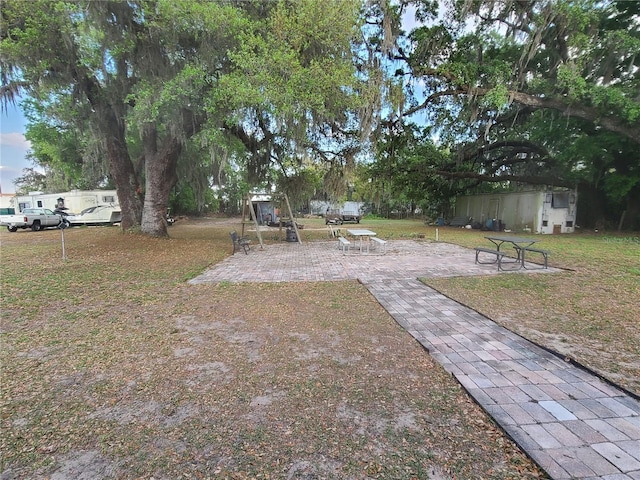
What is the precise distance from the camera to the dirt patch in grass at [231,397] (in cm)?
174

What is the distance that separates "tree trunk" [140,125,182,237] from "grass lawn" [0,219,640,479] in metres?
5.99

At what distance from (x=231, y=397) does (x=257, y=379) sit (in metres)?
0.29

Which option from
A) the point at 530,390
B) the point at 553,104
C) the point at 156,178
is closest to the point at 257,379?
the point at 530,390

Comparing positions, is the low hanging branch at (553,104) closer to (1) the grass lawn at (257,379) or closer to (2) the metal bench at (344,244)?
(2) the metal bench at (344,244)

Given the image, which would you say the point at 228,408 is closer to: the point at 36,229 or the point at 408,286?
the point at 408,286

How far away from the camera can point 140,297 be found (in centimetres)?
499

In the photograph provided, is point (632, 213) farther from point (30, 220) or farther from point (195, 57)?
point (30, 220)

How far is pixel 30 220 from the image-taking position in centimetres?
1688

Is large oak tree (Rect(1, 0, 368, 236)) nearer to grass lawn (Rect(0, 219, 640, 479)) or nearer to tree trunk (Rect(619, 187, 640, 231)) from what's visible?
grass lawn (Rect(0, 219, 640, 479))

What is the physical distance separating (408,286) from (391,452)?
13.0 ft

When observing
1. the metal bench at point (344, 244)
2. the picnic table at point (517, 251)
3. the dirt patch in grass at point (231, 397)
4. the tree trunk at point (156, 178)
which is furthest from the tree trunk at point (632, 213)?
the tree trunk at point (156, 178)

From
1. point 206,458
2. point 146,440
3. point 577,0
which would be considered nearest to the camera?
point 206,458

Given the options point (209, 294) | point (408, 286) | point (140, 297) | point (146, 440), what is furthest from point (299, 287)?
point (146, 440)

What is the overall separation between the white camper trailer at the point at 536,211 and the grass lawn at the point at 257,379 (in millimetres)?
11302
